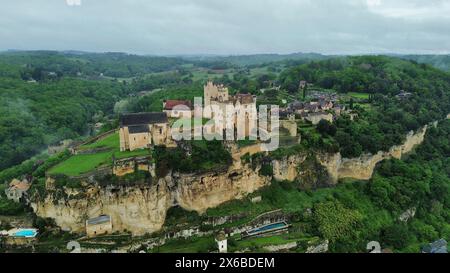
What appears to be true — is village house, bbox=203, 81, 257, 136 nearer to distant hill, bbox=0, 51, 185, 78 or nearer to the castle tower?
the castle tower

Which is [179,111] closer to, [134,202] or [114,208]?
[134,202]

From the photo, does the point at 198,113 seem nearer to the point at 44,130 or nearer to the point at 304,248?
the point at 304,248

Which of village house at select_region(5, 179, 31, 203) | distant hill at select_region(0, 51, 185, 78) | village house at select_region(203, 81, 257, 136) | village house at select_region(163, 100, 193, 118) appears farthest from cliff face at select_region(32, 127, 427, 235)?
distant hill at select_region(0, 51, 185, 78)

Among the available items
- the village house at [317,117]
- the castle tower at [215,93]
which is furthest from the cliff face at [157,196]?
the castle tower at [215,93]

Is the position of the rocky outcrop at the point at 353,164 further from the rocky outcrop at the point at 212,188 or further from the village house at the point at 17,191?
the village house at the point at 17,191

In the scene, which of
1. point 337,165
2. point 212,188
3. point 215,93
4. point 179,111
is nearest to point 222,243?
point 212,188
